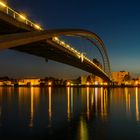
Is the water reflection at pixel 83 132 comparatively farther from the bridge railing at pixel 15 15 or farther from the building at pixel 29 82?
the building at pixel 29 82

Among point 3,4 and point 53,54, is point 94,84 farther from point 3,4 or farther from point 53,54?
point 3,4

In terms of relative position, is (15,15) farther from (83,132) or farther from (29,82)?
(29,82)

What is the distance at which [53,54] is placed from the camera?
38.4 meters

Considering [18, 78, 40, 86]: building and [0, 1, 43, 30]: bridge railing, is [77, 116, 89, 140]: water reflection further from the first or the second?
[18, 78, 40, 86]: building

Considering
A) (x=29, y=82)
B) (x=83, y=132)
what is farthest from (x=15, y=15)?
(x=29, y=82)

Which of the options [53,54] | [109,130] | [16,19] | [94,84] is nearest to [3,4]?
[16,19]

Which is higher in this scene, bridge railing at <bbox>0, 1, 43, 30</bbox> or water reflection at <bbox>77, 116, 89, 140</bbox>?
bridge railing at <bbox>0, 1, 43, 30</bbox>

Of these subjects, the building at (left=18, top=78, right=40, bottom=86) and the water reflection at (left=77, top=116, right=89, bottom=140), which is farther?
the building at (left=18, top=78, right=40, bottom=86)

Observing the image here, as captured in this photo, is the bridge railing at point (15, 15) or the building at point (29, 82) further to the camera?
the building at point (29, 82)

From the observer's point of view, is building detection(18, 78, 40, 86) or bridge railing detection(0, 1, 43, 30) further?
building detection(18, 78, 40, 86)

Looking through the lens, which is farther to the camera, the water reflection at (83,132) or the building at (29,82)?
the building at (29,82)

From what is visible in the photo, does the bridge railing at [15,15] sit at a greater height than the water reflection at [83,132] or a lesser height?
greater

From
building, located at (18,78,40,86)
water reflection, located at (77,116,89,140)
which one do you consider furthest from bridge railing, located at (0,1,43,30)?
building, located at (18,78,40,86)

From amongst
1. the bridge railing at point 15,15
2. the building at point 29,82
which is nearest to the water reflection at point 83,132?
the bridge railing at point 15,15
